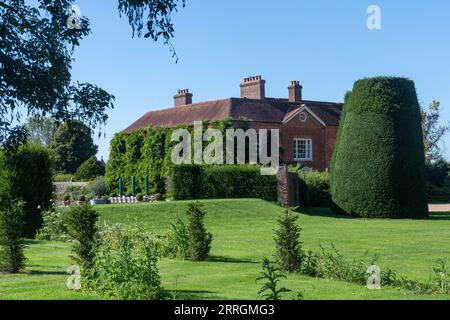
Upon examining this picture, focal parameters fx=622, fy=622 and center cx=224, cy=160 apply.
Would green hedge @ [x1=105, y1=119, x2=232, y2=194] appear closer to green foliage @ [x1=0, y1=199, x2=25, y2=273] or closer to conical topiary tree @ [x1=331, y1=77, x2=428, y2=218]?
conical topiary tree @ [x1=331, y1=77, x2=428, y2=218]

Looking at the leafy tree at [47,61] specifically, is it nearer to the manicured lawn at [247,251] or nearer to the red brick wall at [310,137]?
the manicured lawn at [247,251]


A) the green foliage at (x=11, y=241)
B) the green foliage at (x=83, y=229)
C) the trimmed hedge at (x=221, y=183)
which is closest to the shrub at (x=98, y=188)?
the trimmed hedge at (x=221, y=183)

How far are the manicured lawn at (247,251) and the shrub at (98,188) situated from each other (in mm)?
14756

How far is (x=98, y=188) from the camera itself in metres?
40.2

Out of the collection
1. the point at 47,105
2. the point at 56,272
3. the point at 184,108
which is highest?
the point at 184,108

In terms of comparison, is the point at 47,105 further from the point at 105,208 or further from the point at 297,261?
the point at 105,208

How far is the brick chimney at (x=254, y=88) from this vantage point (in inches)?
1880

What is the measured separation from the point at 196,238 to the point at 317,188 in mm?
20215

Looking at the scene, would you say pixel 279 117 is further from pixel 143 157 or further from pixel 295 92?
pixel 143 157

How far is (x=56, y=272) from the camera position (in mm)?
11656

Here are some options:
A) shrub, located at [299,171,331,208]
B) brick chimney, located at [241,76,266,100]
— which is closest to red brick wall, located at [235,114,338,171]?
brick chimney, located at [241,76,266,100]
